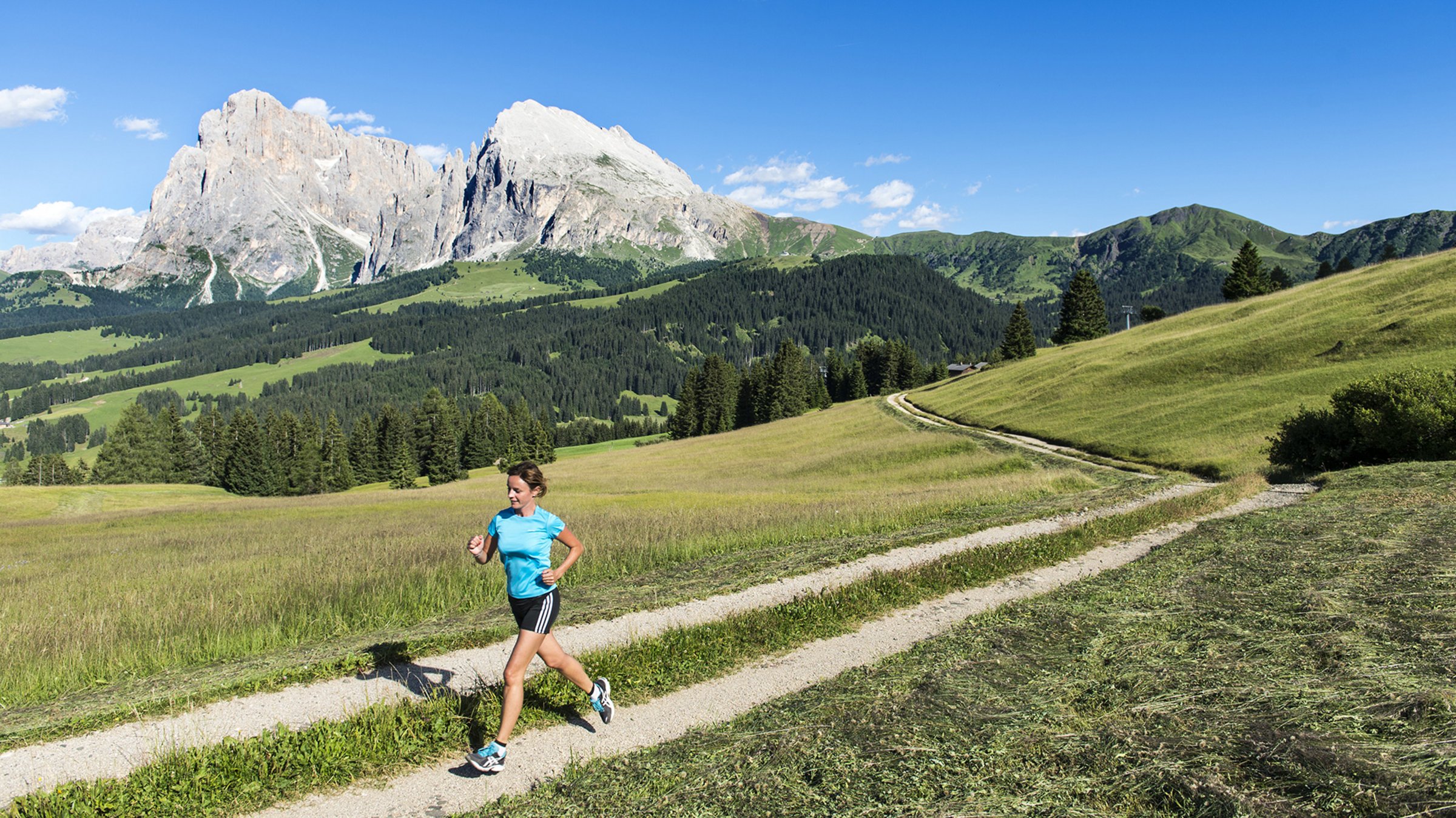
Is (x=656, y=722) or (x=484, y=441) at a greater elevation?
(x=656, y=722)

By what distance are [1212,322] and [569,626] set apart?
6688 cm

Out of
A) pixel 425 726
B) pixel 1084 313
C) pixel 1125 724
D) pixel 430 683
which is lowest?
pixel 430 683

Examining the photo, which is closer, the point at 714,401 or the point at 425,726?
the point at 425,726

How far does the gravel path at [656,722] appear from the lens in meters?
6.46

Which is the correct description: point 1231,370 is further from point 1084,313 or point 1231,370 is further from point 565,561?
point 1084,313

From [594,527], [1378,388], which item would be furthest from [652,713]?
[1378,388]

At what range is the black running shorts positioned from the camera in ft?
24.5

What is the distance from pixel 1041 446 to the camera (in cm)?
4231

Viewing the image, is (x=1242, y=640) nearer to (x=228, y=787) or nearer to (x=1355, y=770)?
(x=1355, y=770)

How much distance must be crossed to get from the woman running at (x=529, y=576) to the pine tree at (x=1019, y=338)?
98.9 metres

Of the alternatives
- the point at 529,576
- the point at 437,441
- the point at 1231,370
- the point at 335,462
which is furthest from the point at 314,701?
the point at 335,462

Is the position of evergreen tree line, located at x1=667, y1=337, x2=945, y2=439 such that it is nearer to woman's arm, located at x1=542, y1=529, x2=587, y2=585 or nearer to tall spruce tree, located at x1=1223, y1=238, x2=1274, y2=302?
tall spruce tree, located at x1=1223, y1=238, x2=1274, y2=302

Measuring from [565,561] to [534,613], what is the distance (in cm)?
62


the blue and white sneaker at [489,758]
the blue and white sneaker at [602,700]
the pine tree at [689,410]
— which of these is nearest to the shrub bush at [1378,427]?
the blue and white sneaker at [602,700]
